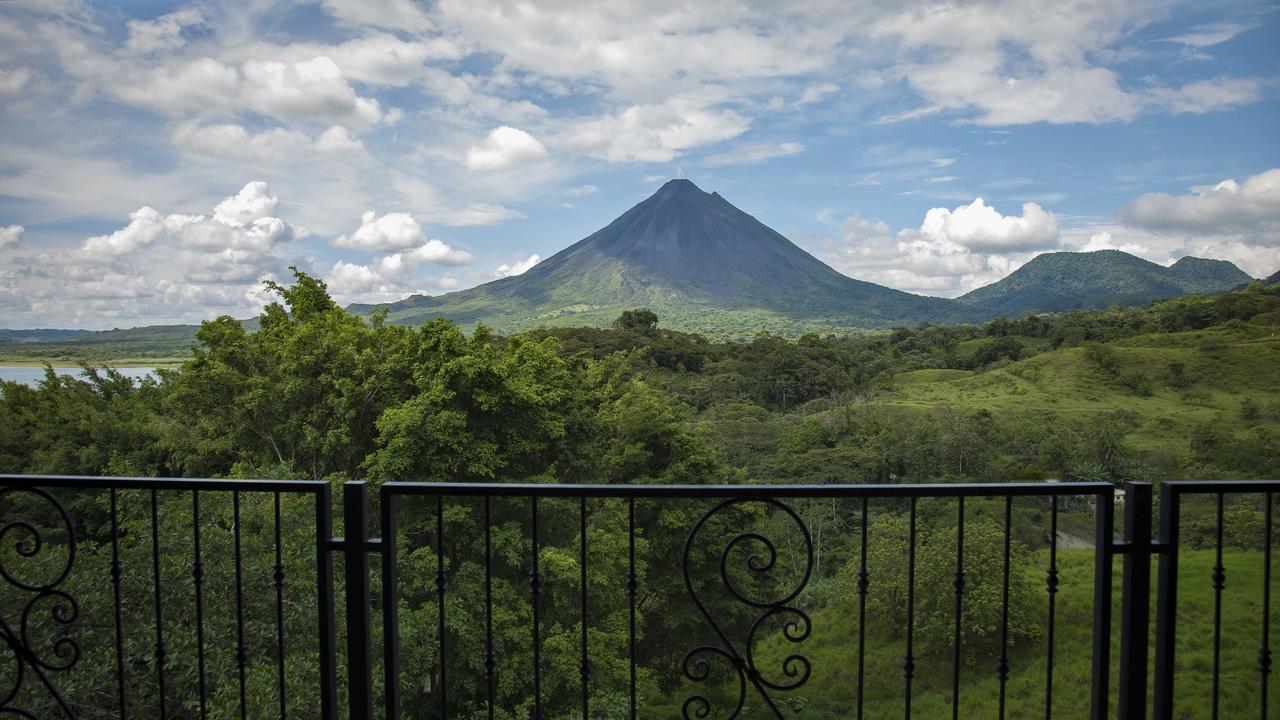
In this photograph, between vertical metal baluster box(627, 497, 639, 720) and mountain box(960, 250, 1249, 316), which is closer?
vertical metal baluster box(627, 497, 639, 720)

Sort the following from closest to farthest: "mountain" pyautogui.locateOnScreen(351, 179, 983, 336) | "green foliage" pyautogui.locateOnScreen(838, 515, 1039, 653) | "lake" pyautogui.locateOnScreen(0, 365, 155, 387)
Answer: "green foliage" pyautogui.locateOnScreen(838, 515, 1039, 653), "lake" pyautogui.locateOnScreen(0, 365, 155, 387), "mountain" pyautogui.locateOnScreen(351, 179, 983, 336)

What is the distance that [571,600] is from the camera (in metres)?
12.6

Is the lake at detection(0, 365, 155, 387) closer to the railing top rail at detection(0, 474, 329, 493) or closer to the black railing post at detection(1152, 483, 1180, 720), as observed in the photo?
the railing top rail at detection(0, 474, 329, 493)

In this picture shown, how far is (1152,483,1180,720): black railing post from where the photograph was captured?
163cm

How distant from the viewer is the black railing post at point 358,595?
1686 millimetres

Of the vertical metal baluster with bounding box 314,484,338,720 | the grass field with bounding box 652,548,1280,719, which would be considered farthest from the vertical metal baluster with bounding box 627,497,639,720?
the grass field with bounding box 652,548,1280,719

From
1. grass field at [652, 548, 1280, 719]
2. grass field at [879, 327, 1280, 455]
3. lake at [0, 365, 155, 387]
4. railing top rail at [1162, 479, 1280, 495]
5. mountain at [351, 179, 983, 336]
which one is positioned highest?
mountain at [351, 179, 983, 336]

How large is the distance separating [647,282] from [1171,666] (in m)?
97.9

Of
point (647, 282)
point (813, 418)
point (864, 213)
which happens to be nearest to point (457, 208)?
point (647, 282)

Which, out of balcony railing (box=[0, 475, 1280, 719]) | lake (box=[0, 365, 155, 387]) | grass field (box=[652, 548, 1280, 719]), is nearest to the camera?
balcony railing (box=[0, 475, 1280, 719])

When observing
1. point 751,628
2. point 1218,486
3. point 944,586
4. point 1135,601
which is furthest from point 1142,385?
point 751,628

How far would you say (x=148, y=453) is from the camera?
1622 cm

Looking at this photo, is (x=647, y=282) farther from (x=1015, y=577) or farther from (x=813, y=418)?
(x=1015, y=577)

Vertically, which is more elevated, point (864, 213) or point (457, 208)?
point (864, 213)
